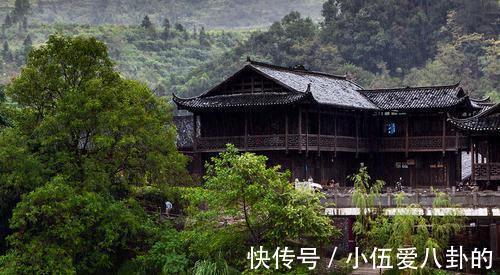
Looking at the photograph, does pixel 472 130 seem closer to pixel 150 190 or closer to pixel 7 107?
pixel 150 190

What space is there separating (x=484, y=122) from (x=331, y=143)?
9.92 m

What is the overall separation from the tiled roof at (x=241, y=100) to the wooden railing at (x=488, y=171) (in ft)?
30.5

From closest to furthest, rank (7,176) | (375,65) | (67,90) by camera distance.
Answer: (7,176) < (67,90) < (375,65)

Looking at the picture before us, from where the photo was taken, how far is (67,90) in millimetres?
37406

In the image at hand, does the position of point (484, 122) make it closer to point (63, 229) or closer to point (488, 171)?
point (488, 171)

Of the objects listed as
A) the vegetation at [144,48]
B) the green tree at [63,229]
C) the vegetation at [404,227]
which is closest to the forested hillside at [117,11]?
the vegetation at [144,48]

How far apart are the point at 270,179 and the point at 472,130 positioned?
37.9 feet

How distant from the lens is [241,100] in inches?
1907

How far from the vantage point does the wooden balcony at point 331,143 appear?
4784 cm

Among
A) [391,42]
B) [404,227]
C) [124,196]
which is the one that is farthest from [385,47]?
[404,227]

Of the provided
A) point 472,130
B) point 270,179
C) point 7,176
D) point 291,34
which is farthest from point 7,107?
point 291,34

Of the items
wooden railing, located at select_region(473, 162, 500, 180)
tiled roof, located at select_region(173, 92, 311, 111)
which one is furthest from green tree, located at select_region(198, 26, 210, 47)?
wooden railing, located at select_region(473, 162, 500, 180)

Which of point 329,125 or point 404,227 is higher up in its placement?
point 329,125

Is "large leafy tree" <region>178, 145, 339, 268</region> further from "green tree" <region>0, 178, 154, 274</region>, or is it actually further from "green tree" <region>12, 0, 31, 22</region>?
"green tree" <region>12, 0, 31, 22</region>
